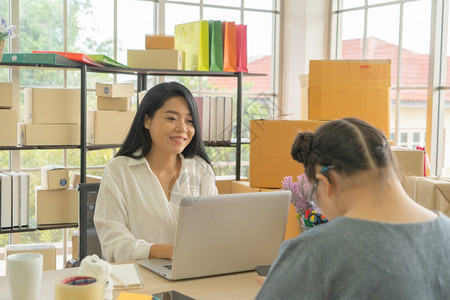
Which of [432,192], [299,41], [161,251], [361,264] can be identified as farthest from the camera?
[299,41]

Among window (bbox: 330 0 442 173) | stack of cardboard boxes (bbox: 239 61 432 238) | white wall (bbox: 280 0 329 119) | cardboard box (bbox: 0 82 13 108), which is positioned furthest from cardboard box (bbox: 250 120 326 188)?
cardboard box (bbox: 0 82 13 108)

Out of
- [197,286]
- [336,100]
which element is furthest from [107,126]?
[197,286]

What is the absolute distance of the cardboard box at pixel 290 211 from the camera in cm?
273

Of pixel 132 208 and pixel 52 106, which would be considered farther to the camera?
pixel 52 106

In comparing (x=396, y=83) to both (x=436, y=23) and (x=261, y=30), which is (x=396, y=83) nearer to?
(x=436, y=23)

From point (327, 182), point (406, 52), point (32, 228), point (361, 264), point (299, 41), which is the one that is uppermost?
point (299, 41)

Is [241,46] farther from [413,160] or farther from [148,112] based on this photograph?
[413,160]

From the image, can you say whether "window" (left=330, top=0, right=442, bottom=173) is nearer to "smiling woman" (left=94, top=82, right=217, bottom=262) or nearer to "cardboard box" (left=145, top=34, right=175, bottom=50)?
"cardboard box" (left=145, top=34, right=175, bottom=50)

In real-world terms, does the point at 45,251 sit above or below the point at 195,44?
below

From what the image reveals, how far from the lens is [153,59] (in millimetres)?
3359

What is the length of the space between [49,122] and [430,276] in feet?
8.48

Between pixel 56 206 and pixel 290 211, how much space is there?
141 centimetres

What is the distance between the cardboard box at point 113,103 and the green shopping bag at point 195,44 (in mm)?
469

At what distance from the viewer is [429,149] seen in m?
3.45
